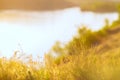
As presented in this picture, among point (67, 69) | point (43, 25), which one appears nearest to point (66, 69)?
point (67, 69)

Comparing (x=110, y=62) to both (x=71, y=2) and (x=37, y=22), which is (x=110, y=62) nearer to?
(x=37, y=22)

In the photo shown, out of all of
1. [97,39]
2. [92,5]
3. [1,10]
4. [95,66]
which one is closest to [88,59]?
[95,66]

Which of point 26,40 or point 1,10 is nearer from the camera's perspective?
point 26,40

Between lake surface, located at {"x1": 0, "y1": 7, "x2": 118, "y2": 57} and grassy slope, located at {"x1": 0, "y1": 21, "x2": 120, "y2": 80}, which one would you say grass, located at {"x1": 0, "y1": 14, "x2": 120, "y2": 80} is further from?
lake surface, located at {"x1": 0, "y1": 7, "x2": 118, "y2": 57}

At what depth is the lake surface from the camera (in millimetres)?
6008

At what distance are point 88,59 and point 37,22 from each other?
5.51m

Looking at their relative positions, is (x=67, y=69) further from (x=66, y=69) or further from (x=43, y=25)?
(x=43, y=25)

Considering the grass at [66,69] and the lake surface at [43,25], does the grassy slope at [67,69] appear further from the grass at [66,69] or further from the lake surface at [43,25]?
the lake surface at [43,25]

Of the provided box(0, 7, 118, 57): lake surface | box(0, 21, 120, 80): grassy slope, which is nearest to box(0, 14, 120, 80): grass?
box(0, 21, 120, 80): grassy slope

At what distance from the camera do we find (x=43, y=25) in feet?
24.1

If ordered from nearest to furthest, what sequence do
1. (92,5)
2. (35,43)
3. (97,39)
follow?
(35,43) → (97,39) → (92,5)

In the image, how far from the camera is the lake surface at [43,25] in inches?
237

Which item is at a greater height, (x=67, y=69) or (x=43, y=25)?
(x=43, y=25)

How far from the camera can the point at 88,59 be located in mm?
2051
